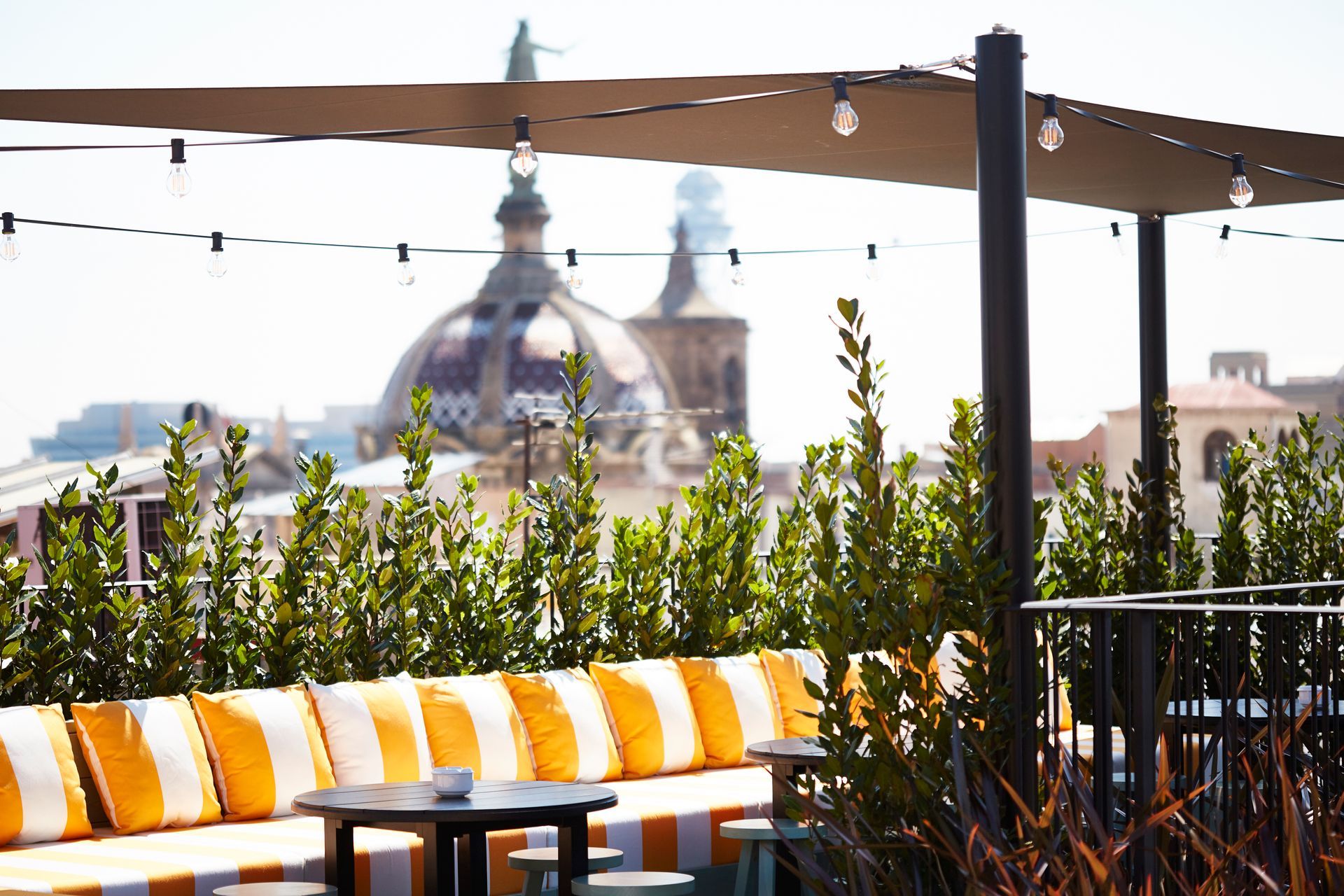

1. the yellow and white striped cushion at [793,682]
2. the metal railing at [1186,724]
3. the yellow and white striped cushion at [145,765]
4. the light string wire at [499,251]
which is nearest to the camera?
the metal railing at [1186,724]

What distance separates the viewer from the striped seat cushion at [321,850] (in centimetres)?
412

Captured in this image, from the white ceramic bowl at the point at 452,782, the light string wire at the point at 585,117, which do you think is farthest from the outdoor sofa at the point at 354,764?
the light string wire at the point at 585,117

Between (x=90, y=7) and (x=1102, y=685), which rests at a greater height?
(x=90, y=7)

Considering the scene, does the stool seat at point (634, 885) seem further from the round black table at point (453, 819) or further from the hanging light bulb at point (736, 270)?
the hanging light bulb at point (736, 270)

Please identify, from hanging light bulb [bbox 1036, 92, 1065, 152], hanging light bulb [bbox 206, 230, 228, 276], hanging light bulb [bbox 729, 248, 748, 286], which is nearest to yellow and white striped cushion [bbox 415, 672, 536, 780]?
hanging light bulb [bbox 206, 230, 228, 276]

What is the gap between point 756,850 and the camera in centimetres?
493

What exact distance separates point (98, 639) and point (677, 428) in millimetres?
61981

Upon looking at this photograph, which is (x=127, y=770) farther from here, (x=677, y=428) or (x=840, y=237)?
(x=677, y=428)

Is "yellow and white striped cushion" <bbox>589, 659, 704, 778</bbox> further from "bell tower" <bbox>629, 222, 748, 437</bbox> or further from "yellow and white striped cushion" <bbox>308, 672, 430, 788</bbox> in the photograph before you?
"bell tower" <bbox>629, 222, 748, 437</bbox>

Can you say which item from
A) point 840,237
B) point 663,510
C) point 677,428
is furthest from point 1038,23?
point 663,510

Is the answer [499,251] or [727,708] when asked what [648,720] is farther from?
[499,251]

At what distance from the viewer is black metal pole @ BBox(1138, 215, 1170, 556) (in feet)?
23.9

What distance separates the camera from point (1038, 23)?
4262 cm

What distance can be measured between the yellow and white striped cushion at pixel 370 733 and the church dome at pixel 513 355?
59435 mm
